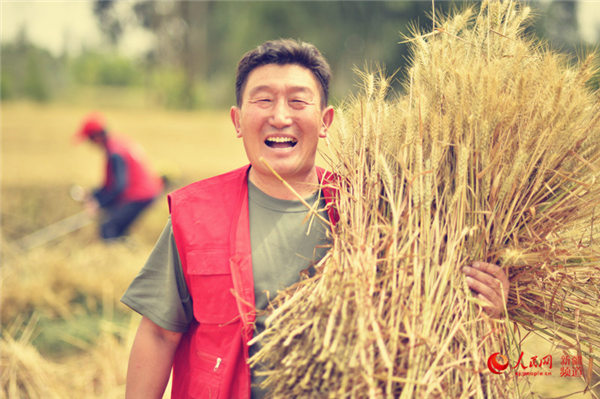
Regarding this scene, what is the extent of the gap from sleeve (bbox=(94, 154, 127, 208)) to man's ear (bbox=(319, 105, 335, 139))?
5491 mm

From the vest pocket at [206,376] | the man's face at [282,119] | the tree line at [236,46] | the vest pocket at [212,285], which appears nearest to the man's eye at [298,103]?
the man's face at [282,119]

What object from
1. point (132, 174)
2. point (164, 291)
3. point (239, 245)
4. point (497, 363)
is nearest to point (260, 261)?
point (239, 245)

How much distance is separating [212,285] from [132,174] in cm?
576

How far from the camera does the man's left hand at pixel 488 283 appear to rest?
53.5 inches

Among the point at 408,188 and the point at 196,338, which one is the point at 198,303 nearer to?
the point at 196,338

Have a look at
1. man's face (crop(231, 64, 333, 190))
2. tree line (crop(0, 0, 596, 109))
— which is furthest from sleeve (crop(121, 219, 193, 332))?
tree line (crop(0, 0, 596, 109))

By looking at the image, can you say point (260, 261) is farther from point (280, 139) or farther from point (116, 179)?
point (116, 179)

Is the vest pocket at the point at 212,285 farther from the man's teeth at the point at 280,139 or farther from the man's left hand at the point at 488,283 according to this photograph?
the man's left hand at the point at 488,283

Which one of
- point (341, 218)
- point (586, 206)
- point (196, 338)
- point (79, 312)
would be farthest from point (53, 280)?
point (586, 206)

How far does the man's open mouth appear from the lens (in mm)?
1603

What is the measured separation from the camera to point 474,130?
1412mm

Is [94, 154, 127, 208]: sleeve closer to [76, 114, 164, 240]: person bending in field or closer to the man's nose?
[76, 114, 164, 240]: person bending in field

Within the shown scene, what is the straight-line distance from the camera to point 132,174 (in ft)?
22.9

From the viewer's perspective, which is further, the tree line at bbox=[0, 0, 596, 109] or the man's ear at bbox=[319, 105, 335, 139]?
the tree line at bbox=[0, 0, 596, 109]
